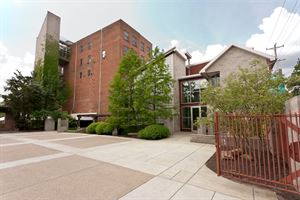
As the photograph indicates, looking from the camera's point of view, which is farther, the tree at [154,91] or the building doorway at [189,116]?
the building doorway at [189,116]

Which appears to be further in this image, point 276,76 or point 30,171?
point 276,76

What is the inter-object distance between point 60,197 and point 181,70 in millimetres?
18005

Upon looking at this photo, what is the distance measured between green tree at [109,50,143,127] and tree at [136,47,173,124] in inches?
33.4

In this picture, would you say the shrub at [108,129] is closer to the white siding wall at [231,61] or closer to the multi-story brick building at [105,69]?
the multi-story brick building at [105,69]

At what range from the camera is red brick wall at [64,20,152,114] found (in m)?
26.7

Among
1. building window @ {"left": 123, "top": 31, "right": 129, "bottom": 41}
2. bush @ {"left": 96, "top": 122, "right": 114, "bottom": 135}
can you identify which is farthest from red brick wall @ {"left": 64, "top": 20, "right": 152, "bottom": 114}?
bush @ {"left": 96, "top": 122, "right": 114, "bottom": 135}

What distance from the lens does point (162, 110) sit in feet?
46.6

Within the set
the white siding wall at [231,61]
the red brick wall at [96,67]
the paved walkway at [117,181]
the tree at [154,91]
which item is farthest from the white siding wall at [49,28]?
the white siding wall at [231,61]

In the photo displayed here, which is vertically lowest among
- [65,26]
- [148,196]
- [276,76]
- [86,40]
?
[148,196]

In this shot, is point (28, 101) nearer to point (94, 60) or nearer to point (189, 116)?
point (94, 60)

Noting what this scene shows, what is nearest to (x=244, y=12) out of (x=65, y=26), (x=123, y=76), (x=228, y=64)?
(x=228, y=64)

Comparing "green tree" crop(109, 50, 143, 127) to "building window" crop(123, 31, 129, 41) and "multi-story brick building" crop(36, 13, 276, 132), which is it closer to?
"multi-story brick building" crop(36, 13, 276, 132)

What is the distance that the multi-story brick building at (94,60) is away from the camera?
27.0 metres

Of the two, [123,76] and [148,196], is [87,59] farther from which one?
[148,196]
